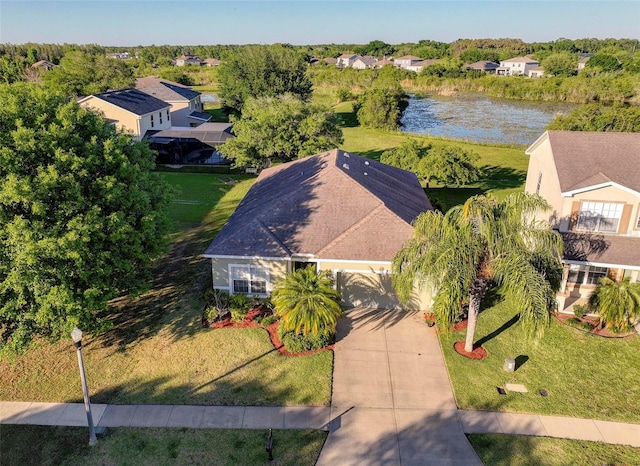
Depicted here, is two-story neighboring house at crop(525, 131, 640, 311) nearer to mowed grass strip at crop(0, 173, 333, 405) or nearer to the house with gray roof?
the house with gray roof

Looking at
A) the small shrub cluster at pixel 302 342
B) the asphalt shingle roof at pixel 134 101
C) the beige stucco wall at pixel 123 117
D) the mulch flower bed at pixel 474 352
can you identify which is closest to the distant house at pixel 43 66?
the asphalt shingle roof at pixel 134 101

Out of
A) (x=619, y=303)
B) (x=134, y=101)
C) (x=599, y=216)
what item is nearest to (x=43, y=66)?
(x=134, y=101)

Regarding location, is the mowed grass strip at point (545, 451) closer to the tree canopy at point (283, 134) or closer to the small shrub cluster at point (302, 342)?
the small shrub cluster at point (302, 342)

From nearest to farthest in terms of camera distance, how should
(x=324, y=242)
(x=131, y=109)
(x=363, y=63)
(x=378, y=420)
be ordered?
(x=378, y=420)
(x=324, y=242)
(x=131, y=109)
(x=363, y=63)

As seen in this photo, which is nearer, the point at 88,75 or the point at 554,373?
the point at 554,373

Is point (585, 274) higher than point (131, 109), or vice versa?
point (131, 109)

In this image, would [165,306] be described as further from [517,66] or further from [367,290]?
[517,66]
